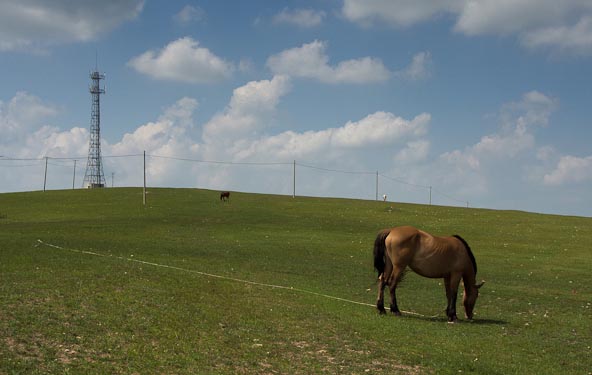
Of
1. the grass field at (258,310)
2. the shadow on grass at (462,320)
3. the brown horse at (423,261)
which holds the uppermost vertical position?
the brown horse at (423,261)

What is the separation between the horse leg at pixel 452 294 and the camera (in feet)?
51.0

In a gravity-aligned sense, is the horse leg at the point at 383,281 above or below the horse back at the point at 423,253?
below

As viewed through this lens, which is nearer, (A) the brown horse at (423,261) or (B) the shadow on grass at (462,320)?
(B) the shadow on grass at (462,320)

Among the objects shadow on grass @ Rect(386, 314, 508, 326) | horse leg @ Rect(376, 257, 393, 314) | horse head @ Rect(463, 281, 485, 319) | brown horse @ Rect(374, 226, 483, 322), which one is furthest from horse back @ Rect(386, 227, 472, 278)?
shadow on grass @ Rect(386, 314, 508, 326)

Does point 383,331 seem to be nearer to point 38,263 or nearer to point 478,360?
point 478,360

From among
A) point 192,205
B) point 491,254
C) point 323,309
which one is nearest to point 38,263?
point 323,309

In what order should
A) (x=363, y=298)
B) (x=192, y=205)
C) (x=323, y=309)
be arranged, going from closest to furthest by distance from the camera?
(x=323, y=309)
(x=363, y=298)
(x=192, y=205)

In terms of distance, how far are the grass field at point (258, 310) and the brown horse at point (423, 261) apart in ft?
2.70

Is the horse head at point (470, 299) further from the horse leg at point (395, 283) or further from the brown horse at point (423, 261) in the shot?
the horse leg at point (395, 283)

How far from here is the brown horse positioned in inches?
619

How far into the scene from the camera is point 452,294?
51.5 feet

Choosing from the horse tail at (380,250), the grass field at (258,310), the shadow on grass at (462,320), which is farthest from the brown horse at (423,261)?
the grass field at (258,310)

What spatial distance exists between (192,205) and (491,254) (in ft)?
105

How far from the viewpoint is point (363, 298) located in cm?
1881
